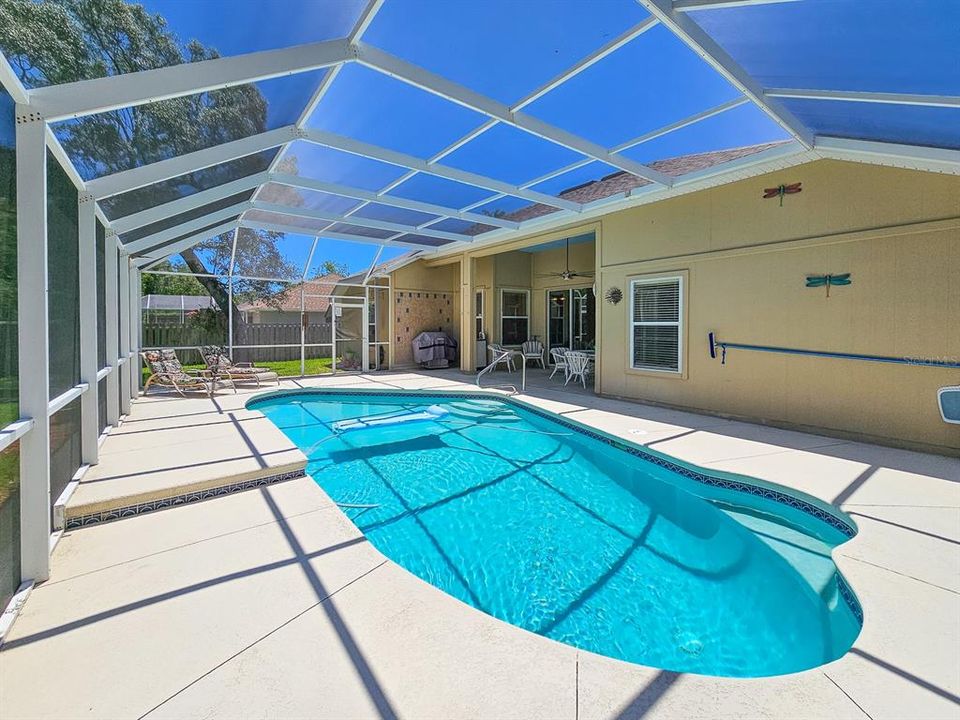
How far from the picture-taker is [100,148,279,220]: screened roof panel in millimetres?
5062

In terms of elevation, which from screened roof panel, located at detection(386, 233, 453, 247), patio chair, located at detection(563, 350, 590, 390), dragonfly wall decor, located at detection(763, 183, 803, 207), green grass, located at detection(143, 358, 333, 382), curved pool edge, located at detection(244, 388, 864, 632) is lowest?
curved pool edge, located at detection(244, 388, 864, 632)

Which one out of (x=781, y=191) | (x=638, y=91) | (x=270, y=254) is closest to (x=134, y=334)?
(x=270, y=254)

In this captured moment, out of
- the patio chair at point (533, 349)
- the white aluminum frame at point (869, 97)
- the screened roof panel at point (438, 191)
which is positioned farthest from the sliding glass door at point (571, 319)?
the white aluminum frame at point (869, 97)

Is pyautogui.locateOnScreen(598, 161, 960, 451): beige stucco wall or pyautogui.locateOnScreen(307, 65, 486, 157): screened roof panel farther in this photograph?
pyautogui.locateOnScreen(598, 161, 960, 451): beige stucco wall

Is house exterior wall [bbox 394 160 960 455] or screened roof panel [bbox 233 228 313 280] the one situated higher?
screened roof panel [bbox 233 228 313 280]

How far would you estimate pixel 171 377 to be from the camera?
28.8ft

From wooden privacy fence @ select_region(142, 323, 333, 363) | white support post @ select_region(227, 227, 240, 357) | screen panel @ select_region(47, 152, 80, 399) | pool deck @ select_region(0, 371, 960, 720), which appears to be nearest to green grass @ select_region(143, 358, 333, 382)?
wooden privacy fence @ select_region(142, 323, 333, 363)

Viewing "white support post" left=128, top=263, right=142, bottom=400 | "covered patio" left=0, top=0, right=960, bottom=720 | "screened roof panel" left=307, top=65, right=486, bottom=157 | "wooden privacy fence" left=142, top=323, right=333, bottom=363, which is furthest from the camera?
"wooden privacy fence" left=142, top=323, right=333, bottom=363

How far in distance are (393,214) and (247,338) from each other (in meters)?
8.71

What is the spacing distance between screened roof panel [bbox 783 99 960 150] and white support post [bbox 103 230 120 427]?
25.0 ft

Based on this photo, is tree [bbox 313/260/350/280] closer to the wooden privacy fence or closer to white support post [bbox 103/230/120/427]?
the wooden privacy fence

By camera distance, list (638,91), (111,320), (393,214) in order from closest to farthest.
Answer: (638,91) → (111,320) → (393,214)

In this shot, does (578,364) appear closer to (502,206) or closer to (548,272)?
(548,272)

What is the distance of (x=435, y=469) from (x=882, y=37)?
5.46 meters
